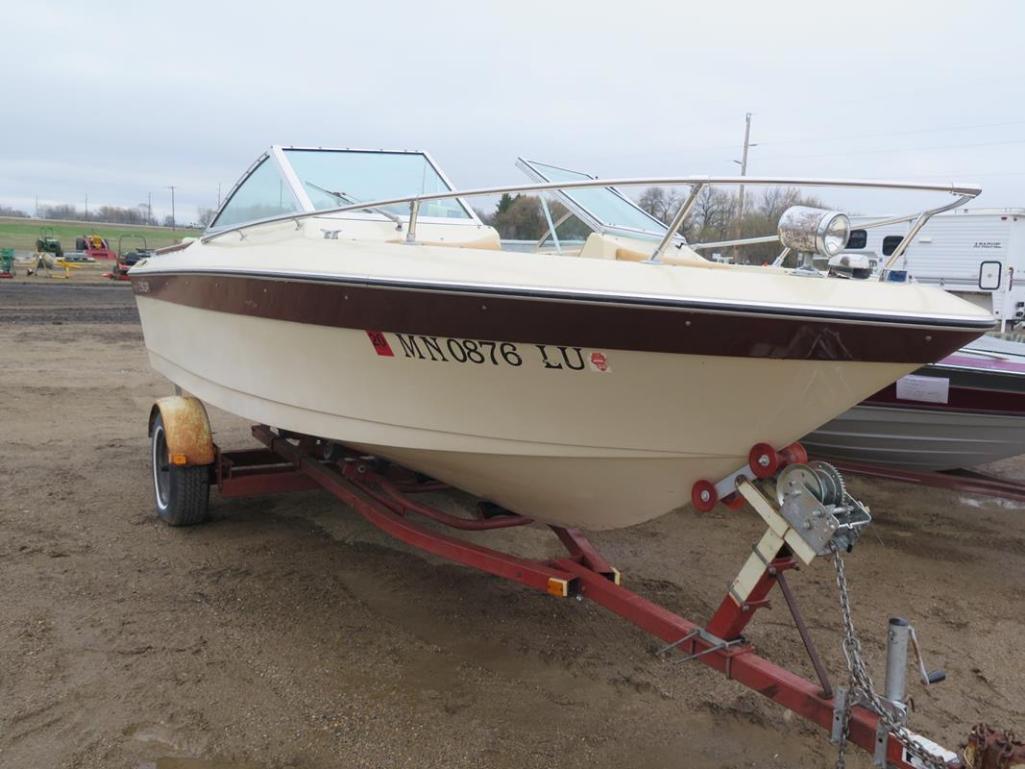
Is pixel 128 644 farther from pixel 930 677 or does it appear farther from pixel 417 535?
pixel 930 677

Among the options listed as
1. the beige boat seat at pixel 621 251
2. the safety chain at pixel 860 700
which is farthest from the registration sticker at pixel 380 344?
the safety chain at pixel 860 700

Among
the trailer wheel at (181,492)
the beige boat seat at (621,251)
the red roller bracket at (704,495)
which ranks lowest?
the trailer wheel at (181,492)

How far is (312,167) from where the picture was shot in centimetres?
457

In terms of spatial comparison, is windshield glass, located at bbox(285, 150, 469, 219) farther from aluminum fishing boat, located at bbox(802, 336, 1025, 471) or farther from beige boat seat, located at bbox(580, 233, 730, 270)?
aluminum fishing boat, located at bbox(802, 336, 1025, 471)

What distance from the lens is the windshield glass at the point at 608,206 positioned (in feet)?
13.3

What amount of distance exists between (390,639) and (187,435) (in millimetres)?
1819

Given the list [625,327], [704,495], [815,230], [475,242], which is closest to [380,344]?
[475,242]

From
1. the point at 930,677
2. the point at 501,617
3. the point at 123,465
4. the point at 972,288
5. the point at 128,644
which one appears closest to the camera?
the point at 930,677

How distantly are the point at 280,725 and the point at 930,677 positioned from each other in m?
2.16

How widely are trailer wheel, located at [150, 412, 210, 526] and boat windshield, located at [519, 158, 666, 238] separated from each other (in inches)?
99.4

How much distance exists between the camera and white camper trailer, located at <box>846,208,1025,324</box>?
984 cm

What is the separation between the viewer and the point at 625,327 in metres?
2.53

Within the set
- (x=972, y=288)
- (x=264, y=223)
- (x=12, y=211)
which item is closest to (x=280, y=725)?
(x=264, y=223)

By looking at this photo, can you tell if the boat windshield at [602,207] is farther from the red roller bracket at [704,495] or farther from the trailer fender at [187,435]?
the trailer fender at [187,435]
